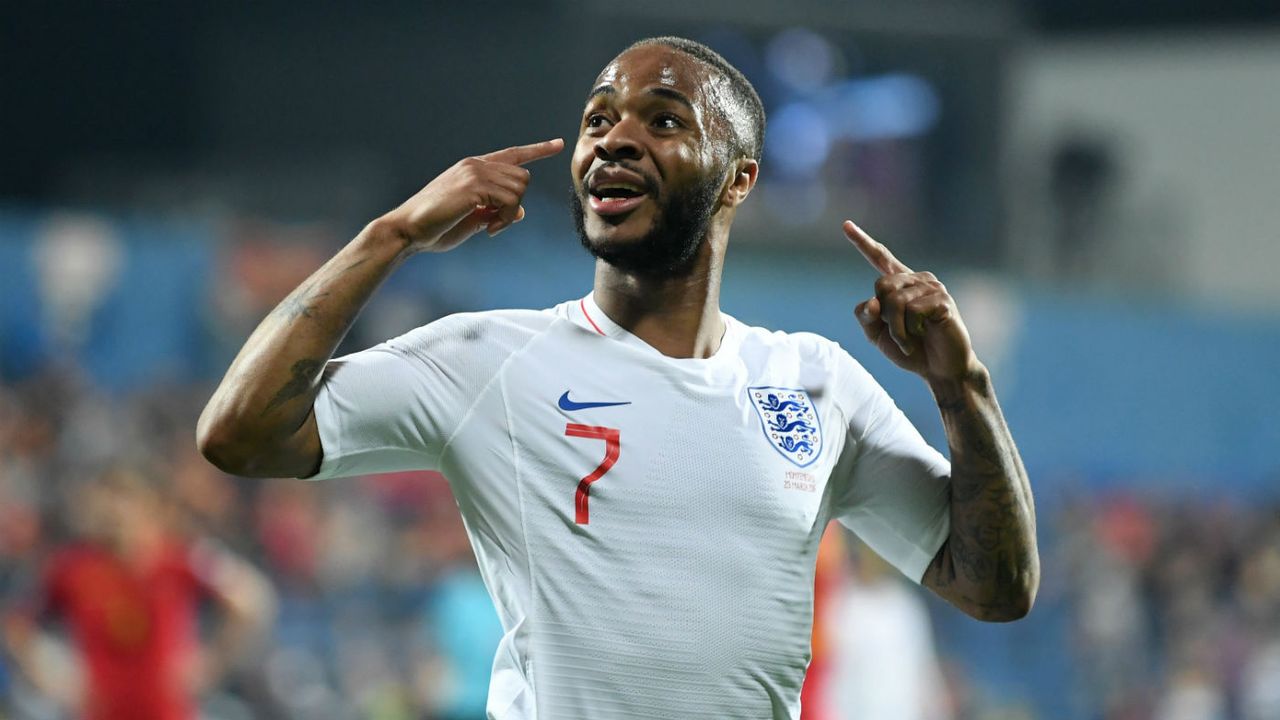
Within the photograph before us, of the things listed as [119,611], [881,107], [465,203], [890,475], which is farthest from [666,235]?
[881,107]

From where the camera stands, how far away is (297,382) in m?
2.29

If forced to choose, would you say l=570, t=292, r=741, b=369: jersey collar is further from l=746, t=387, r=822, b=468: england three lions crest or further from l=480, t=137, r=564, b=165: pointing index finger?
l=480, t=137, r=564, b=165: pointing index finger

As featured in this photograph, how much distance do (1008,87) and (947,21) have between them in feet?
2.58

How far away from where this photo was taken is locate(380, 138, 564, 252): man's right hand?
241 centimetres

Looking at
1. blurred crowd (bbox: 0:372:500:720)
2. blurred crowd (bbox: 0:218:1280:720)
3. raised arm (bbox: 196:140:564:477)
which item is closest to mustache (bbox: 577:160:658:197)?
raised arm (bbox: 196:140:564:477)

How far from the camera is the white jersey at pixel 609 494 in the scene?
237 cm

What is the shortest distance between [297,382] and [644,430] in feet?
1.70

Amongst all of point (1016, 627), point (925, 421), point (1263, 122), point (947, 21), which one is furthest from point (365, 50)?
point (1263, 122)

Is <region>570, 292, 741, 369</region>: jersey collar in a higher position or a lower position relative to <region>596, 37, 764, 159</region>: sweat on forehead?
lower

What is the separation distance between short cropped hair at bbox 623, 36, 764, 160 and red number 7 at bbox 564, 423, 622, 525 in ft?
1.72

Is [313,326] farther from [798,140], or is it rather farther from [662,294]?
[798,140]

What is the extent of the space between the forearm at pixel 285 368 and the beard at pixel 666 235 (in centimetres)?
33

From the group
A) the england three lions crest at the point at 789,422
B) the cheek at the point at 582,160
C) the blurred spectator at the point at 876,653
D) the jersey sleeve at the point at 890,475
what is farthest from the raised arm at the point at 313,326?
the blurred spectator at the point at 876,653

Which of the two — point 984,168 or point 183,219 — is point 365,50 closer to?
point 183,219
